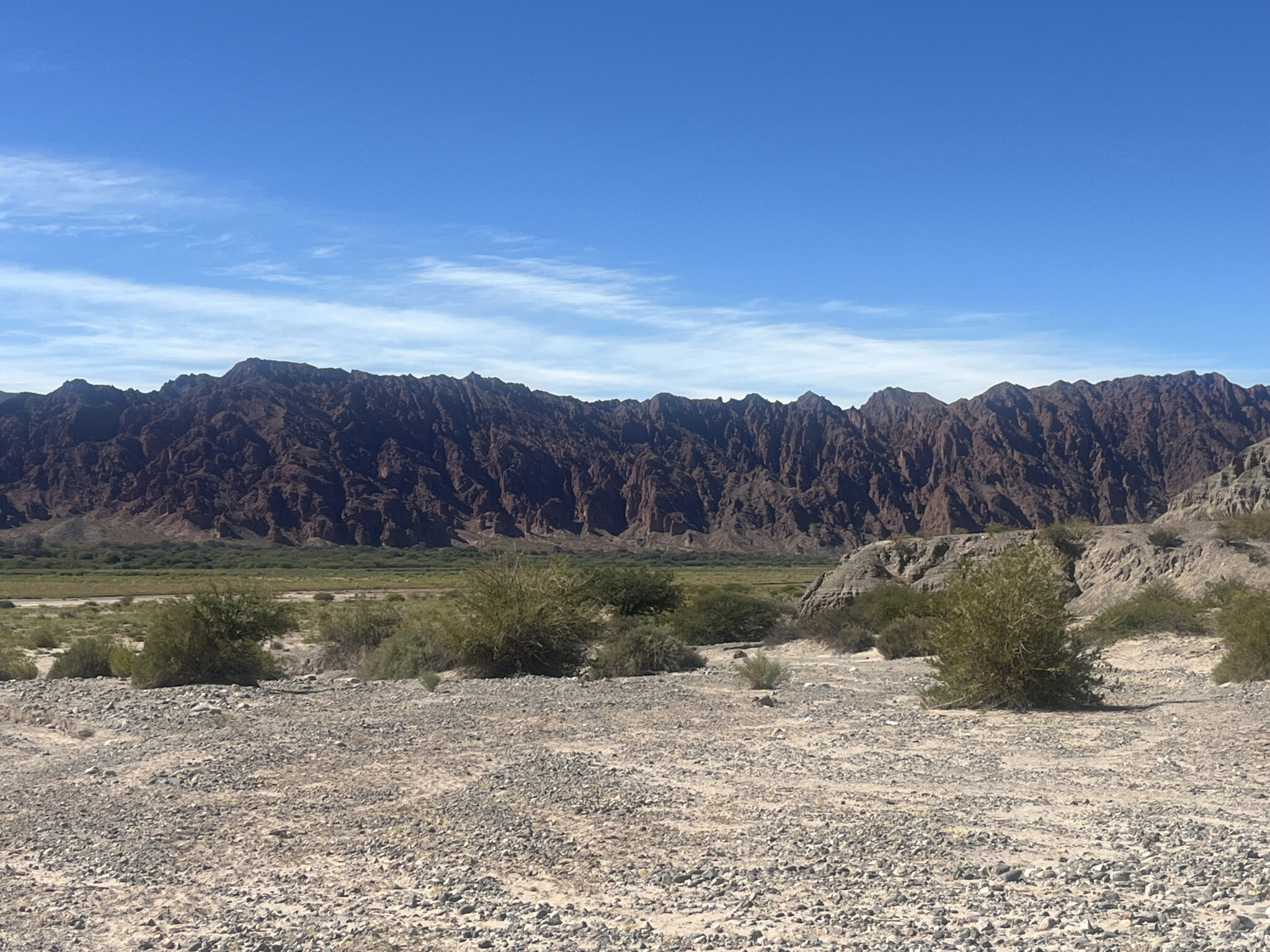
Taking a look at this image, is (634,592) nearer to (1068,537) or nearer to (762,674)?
(1068,537)

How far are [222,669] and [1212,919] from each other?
2101cm

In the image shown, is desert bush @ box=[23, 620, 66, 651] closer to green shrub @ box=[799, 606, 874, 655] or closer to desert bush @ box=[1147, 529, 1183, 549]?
green shrub @ box=[799, 606, 874, 655]

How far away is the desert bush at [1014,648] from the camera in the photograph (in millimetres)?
18234

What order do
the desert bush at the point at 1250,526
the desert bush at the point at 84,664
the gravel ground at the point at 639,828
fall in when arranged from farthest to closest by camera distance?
the desert bush at the point at 1250,526, the desert bush at the point at 84,664, the gravel ground at the point at 639,828

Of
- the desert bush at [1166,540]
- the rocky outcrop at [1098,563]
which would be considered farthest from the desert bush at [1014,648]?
the desert bush at [1166,540]

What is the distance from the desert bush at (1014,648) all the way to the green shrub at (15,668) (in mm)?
20442

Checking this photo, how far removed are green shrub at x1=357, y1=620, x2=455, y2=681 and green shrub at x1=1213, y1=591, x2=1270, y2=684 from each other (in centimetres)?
1567

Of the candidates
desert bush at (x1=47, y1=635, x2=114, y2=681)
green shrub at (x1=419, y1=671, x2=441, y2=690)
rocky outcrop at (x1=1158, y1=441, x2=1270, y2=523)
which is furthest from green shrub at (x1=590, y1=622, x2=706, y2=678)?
rocky outcrop at (x1=1158, y1=441, x2=1270, y2=523)

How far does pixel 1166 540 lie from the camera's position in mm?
34844

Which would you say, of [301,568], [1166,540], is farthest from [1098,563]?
[301,568]

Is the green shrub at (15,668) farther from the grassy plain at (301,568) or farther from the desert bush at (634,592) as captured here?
the grassy plain at (301,568)

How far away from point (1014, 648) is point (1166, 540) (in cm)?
1953

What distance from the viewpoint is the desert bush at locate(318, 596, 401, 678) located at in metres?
30.2

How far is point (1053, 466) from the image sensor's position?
17875 centimetres
